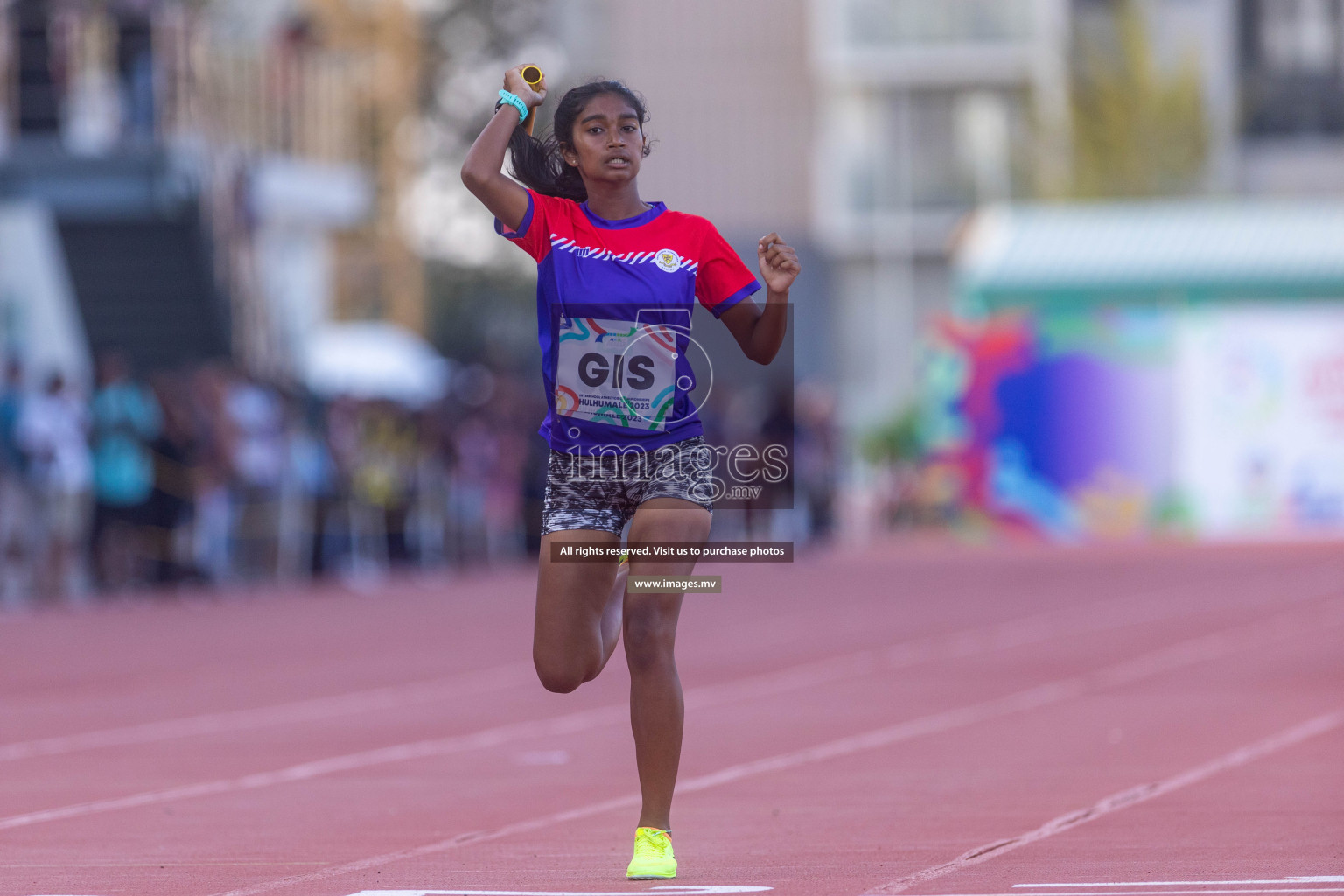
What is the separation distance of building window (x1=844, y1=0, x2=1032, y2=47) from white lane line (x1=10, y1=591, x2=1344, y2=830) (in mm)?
31025

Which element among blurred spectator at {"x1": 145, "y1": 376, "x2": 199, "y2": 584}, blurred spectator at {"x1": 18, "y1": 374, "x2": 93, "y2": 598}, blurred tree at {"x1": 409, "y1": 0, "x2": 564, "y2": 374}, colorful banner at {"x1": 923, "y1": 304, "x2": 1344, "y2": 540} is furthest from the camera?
blurred tree at {"x1": 409, "y1": 0, "x2": 564, "y2": 374}

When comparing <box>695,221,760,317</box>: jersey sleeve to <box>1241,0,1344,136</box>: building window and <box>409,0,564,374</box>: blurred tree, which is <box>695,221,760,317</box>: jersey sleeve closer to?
<box>1241,0,1344,136</box>: building window

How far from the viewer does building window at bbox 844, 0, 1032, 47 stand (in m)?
48.8

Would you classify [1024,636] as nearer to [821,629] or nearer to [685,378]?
[821,629]

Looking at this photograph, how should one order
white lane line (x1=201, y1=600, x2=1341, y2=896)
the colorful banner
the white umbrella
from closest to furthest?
white lane line (x1=201, y1=600, x2=1341, y2=896)
the colorful banner
the white umbrella

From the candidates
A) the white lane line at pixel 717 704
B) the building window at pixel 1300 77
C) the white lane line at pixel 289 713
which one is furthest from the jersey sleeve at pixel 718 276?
the building window at pixel 1300 77

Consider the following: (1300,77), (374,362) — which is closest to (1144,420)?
(374,362)

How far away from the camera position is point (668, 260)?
268 inches

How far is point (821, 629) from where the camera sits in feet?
60.4

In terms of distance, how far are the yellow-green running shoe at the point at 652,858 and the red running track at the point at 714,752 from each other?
7cm

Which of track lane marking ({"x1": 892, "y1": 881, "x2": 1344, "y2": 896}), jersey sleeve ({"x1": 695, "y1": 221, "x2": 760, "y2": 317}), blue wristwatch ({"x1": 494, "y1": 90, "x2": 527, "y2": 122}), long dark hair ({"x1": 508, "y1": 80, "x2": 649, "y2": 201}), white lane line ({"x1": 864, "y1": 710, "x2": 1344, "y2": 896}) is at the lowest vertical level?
white lane line ({"x1": 864, "y1": 710, "x2": 1344, "y2": 896})

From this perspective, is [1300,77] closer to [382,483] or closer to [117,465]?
[382,483]

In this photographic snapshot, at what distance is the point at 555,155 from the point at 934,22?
42.9 m

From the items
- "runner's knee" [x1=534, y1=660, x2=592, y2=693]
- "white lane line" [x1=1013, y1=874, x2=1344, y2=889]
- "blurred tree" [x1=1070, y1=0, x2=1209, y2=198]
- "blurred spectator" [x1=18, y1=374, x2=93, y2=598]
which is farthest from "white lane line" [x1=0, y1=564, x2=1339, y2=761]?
"blurred tree" [x1=1070, y1=0, x2=1209, y2=198]
